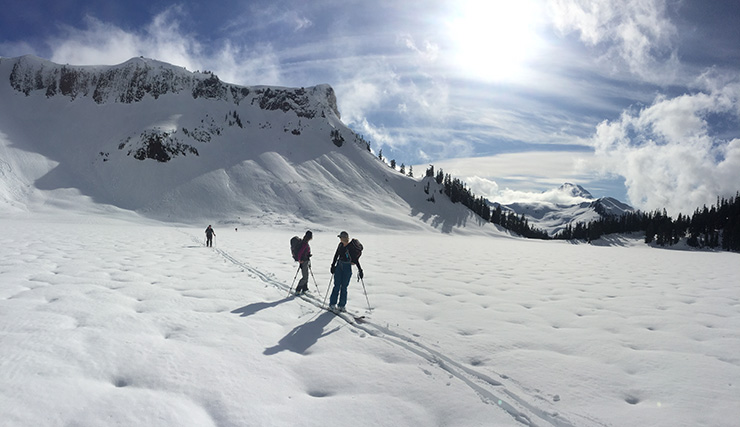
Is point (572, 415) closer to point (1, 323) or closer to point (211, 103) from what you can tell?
point (1, 323)

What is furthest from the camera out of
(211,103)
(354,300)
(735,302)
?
(211,103)

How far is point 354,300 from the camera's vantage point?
34.6 feet

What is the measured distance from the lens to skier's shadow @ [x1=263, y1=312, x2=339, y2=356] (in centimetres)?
636

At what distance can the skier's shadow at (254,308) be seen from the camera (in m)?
8.45

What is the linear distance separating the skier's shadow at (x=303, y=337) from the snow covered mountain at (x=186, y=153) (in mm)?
80615

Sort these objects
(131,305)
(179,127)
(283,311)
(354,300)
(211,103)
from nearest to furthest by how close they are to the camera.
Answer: (131,305) < (283,311) < (354,300) < (179,127) < (211,103)

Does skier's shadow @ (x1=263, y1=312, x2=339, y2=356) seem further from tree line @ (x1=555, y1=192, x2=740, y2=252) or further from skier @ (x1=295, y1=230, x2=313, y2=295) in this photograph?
tree line @ (x1=555, y1=192, x2=740, y2=252)

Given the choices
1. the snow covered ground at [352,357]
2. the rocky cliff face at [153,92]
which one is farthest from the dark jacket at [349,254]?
the rocky cliff face at [153,92]

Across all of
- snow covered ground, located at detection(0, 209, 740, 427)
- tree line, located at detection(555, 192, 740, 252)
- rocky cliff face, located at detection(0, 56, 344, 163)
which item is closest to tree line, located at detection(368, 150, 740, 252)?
tree line, located at detection(555, 192, 740, 252)

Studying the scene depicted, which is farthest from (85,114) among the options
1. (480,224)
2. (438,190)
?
(480,224)

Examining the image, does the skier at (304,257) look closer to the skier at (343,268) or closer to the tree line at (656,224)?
the skier at (343,268)

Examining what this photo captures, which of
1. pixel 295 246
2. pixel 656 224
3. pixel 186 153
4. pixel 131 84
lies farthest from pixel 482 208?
pixel 131 84

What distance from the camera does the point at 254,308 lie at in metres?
9.02

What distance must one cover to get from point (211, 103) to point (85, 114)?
45387 millimetres
